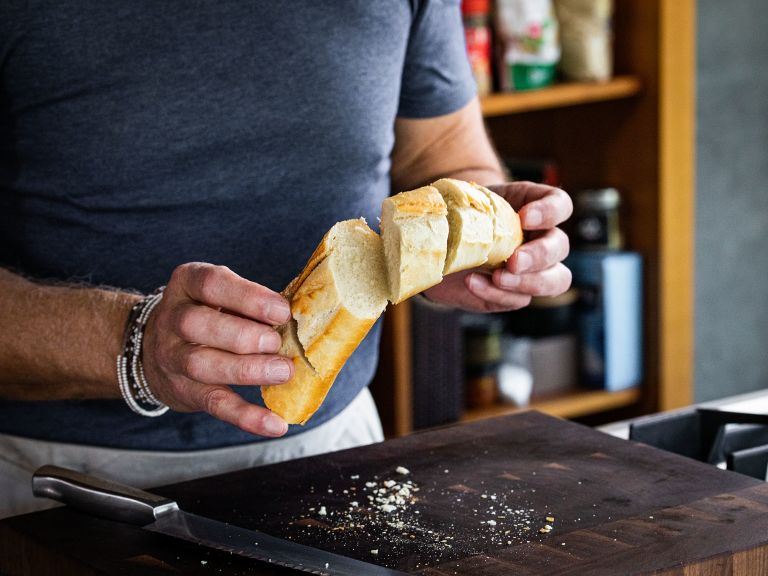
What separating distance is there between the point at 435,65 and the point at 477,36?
0.70 metres

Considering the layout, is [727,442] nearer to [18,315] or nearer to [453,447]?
[453,447]

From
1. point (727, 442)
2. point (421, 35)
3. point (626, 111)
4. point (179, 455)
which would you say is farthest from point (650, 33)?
point (179, 455)

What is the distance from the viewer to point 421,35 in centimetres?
143

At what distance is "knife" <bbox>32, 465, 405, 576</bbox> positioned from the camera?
94 cm

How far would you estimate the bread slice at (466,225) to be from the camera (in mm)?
1053

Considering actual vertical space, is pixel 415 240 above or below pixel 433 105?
below

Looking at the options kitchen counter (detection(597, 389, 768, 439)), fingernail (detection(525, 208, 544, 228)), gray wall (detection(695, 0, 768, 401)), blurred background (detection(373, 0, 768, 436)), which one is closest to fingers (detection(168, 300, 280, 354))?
fingernail (detection(525, 208, 544, 228))

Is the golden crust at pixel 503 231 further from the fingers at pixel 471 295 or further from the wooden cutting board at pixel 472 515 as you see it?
the wooden cutting board at pixel 472 515

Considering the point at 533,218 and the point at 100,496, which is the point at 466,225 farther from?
the point at 100,496

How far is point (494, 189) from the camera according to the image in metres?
1.28

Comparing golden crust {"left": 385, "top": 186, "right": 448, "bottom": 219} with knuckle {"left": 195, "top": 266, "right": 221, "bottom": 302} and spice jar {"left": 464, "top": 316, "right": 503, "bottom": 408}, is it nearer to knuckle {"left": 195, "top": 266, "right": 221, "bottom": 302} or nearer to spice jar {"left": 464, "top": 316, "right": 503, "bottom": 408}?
knuckle {"left": 195, "top": 266, "right": 221, "bottom": 302}

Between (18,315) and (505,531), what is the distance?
1.73 ft

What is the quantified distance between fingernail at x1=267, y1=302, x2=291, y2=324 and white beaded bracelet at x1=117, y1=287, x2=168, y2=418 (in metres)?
0.17

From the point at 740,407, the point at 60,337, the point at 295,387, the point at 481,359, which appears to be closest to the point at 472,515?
the point at 295,387
